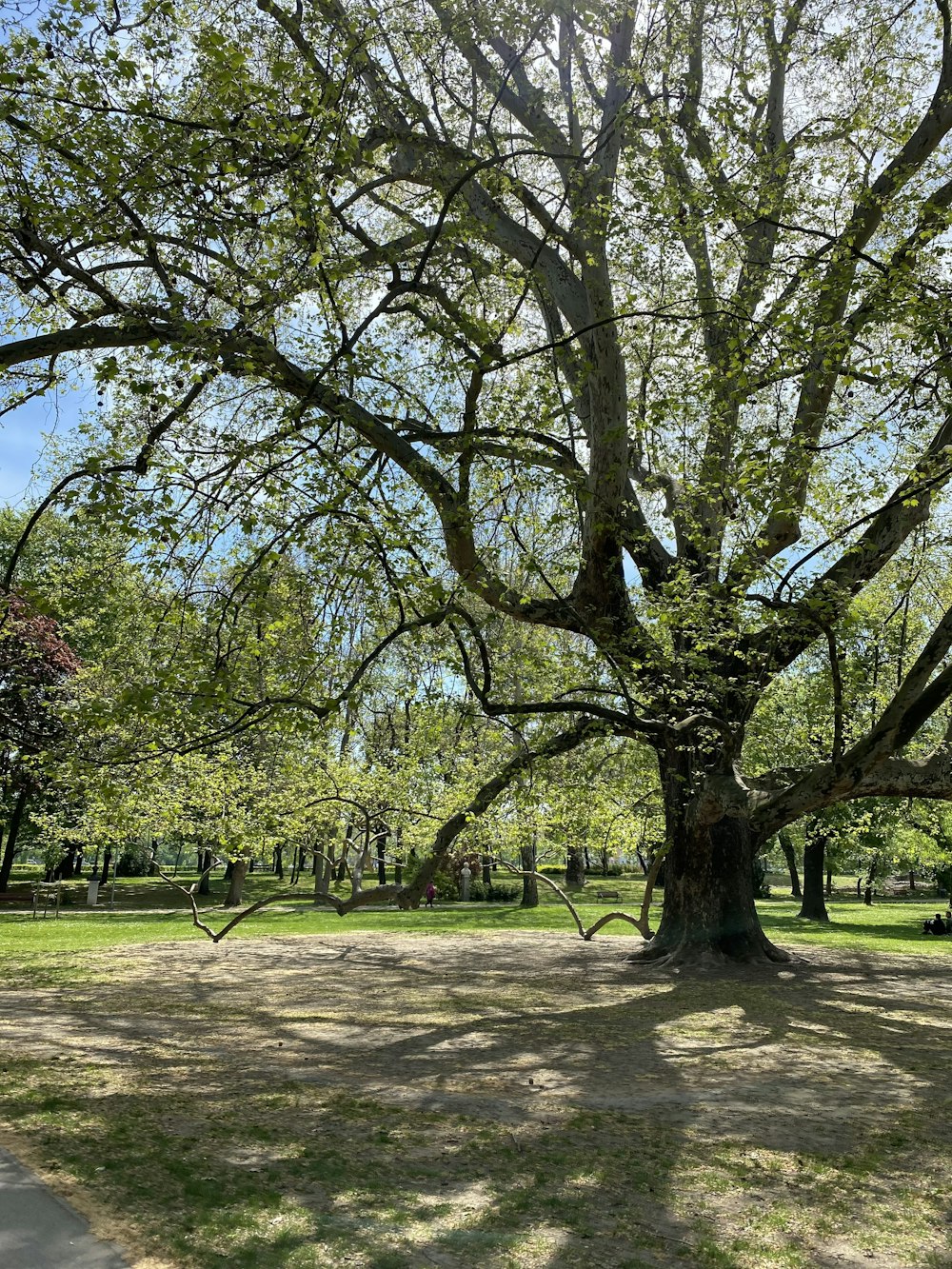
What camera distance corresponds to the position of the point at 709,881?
13805 mm

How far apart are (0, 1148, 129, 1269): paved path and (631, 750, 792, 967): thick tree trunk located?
34.2 ft

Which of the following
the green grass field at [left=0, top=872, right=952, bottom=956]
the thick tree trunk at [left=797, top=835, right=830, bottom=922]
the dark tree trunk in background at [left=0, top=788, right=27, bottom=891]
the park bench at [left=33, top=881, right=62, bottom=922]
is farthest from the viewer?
the dark tree trunk in background at [left=0, top=788, right=27, bottom=891]

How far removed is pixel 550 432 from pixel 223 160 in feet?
21.8

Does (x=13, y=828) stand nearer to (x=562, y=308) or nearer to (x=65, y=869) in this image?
(x=65, y=869)

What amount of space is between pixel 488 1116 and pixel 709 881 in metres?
8.41

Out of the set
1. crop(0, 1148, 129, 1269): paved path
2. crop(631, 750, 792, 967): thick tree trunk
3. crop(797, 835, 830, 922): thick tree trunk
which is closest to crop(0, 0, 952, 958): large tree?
crop(631, 750, 792, 967): thick tree trunk

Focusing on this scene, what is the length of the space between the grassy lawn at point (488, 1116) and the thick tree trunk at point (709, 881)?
0.64 m

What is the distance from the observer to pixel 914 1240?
13.4 feet

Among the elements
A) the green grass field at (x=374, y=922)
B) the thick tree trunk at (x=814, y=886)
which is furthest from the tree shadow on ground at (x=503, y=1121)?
the thick tree trunk at (x=814, y=886)

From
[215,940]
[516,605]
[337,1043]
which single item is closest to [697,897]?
[516,605]

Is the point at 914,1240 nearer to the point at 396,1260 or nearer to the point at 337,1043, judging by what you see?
the point at 396,1260

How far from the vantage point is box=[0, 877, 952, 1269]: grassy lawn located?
158 inches

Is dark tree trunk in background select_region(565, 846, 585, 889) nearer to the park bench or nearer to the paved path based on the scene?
the park bench

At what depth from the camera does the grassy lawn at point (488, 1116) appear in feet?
13.2
